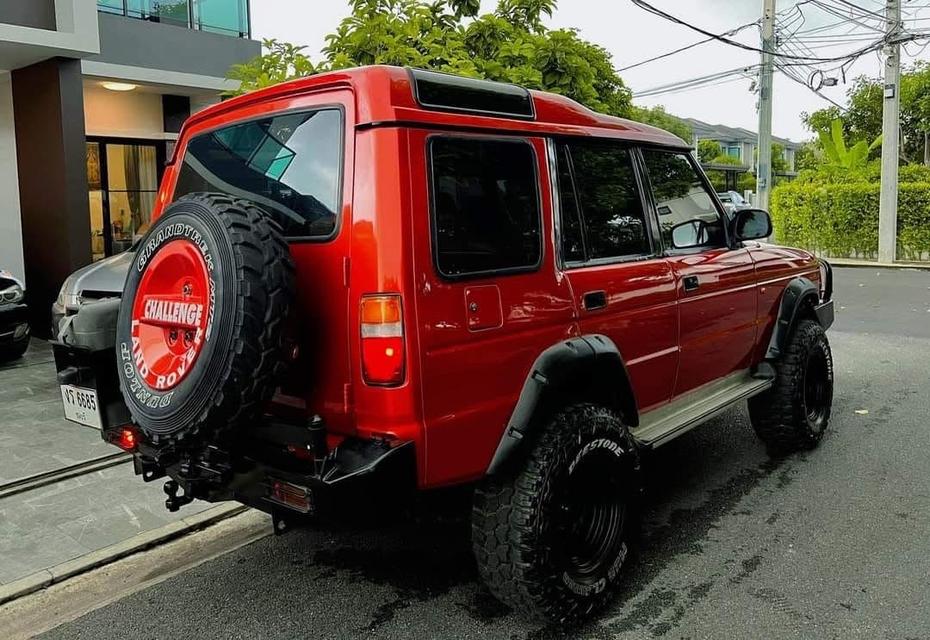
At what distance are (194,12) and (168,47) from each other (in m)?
0.95

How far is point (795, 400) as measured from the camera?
16.3 feet

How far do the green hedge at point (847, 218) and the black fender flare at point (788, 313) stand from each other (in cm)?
1526

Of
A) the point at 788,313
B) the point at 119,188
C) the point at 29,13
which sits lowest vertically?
the point at 788,313

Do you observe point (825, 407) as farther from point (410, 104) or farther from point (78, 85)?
point (78, 85)

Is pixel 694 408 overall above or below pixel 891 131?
below

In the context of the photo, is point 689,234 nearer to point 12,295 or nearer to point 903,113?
point 12,295

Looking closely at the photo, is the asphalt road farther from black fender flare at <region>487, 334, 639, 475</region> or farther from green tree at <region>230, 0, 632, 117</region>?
green tree at <region>230, 0, 632, 117</region>

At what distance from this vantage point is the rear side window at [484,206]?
285 cm

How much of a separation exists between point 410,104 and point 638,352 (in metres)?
1.60

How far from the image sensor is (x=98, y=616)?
11.1 feet

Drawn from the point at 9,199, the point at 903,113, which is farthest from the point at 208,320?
the point at 903,113

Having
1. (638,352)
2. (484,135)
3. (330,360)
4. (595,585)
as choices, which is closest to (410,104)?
(484,135)

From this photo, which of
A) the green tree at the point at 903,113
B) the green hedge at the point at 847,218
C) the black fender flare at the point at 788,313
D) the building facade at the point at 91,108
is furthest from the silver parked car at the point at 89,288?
the green tree at the point at 903,113

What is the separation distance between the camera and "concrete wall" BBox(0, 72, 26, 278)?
10688 mm
